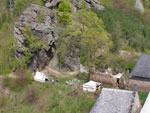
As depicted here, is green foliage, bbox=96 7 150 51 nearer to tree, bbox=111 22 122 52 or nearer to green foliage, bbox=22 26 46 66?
tree, bbox=111 22 122 52

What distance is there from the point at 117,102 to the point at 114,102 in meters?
0.32

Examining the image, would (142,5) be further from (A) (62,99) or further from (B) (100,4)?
(A) (62,99)

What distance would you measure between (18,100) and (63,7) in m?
26.1

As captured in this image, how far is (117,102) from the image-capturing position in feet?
77.9

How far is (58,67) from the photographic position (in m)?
42.5

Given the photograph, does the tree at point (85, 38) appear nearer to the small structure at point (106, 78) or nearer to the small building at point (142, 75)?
the small structure at point (106, 78)

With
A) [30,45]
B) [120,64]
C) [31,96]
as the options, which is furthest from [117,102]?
[30,45]

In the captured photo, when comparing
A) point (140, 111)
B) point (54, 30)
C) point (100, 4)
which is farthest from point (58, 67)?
point (100, 4)

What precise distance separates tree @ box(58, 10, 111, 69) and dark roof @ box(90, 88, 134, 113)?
1490 centimetres

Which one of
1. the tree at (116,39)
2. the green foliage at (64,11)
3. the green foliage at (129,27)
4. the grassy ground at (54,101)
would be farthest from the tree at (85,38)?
the green foliage at (129,27)

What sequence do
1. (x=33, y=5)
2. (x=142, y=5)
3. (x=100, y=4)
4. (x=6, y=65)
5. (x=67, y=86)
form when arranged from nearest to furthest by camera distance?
1. (x=67, y=86)
2. (x=6, y=65)
3. (x=33, y=5)
4. (x=100, y=4)
5. (x=142, y=5)

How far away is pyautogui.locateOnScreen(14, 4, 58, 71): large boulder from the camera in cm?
4169

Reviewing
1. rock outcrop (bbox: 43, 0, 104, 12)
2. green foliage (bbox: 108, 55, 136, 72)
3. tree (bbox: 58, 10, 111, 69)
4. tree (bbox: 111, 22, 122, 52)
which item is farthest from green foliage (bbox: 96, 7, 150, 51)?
tree (bbox: 58, 10, 111, 69)

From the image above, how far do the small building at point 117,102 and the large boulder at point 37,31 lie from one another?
20.1m
